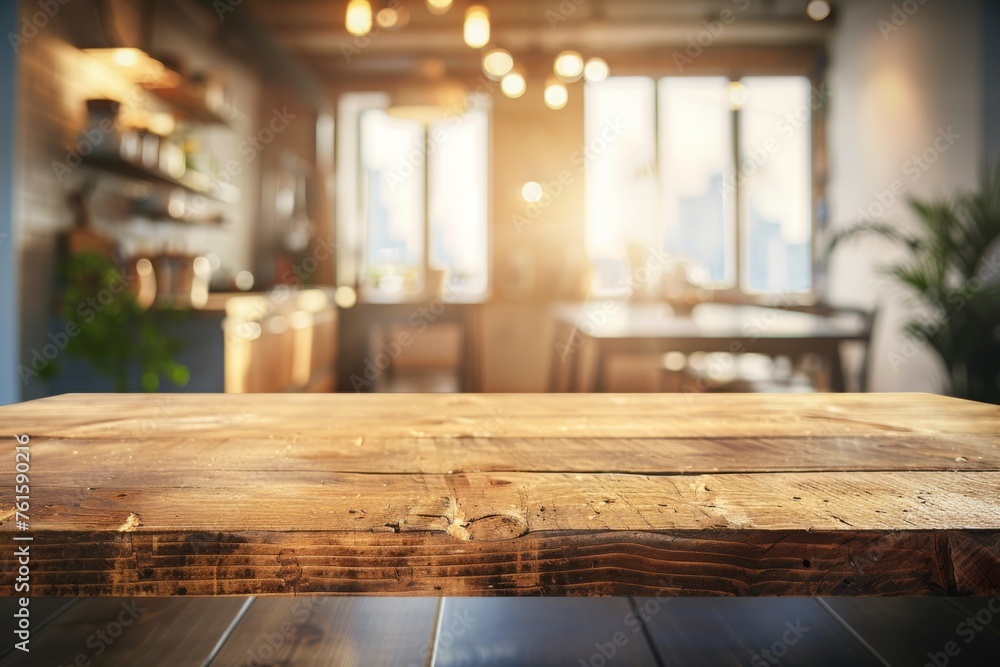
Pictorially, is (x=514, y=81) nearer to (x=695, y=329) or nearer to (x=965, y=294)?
(x=695, y=329)

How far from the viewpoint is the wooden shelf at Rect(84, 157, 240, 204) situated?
135 inches

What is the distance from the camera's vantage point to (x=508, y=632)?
0.99 meters

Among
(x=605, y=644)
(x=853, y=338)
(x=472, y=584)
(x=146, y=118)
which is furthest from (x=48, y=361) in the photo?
(x=853, y=338)

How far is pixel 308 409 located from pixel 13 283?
2763 millimetres

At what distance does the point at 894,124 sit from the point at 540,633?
5.83m

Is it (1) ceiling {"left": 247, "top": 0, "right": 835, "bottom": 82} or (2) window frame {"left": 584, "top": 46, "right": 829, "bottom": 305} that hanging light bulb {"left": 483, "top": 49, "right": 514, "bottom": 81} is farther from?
(2) window frame {"left": 584, "top": 46, "right": 829, "bottom": 305}

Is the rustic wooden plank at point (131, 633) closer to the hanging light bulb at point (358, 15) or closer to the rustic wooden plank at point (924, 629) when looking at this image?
the rustic wooden plank at point (924, 629)

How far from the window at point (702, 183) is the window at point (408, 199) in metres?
1.27

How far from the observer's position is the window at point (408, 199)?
727cm

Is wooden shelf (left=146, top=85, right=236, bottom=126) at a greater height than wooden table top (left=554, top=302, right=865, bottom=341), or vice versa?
wooden shelf (left=146, top=85, right=236, bottom=126)

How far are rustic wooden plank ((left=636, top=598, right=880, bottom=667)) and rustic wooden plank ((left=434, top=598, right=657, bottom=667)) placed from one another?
0.04 meters

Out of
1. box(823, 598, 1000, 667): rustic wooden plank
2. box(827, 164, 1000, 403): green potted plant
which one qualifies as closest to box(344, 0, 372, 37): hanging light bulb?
box(823, 598, 1000, 667): rustic wooden plank

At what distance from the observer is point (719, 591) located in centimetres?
52

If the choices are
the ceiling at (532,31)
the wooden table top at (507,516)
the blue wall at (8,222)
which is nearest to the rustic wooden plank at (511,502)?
the wooden table top at (507,516)
